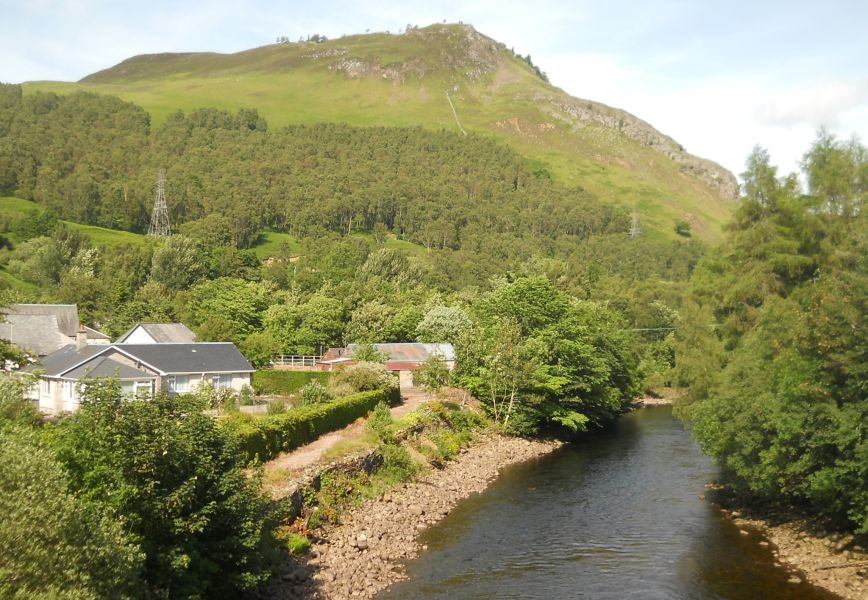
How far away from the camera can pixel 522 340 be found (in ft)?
190

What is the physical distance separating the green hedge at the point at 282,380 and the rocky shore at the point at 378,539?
21896 mm

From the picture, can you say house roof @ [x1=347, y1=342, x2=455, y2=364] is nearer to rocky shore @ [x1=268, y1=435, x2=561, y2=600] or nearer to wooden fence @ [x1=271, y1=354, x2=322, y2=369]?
wooden fence @ [x1=271, y1=354, x2=322, y2=369]

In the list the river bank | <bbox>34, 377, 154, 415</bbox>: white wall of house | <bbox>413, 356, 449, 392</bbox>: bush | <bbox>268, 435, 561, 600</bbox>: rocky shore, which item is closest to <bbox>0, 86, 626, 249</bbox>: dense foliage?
<bbox>34, 377, 154, 415</bbox>: white wall of house

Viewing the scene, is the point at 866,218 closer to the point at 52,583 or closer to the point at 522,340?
the point at 522,340

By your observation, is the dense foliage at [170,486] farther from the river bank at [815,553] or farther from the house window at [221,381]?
the house window at [221,381]

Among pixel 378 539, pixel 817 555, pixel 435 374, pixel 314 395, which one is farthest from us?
pixel 435 374

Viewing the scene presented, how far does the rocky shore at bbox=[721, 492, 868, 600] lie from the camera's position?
24.0 meters

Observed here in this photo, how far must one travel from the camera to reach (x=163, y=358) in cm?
5403

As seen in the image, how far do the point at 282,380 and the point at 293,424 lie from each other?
26826mm

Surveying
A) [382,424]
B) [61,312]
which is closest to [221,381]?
[382,424]

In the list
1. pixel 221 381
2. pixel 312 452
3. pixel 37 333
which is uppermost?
pixel 37 333

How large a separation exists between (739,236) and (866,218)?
7.75 meters

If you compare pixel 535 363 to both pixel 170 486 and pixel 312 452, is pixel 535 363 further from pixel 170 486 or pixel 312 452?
pixel 170 486

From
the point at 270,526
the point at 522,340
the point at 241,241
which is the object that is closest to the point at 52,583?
the point at 270,526
